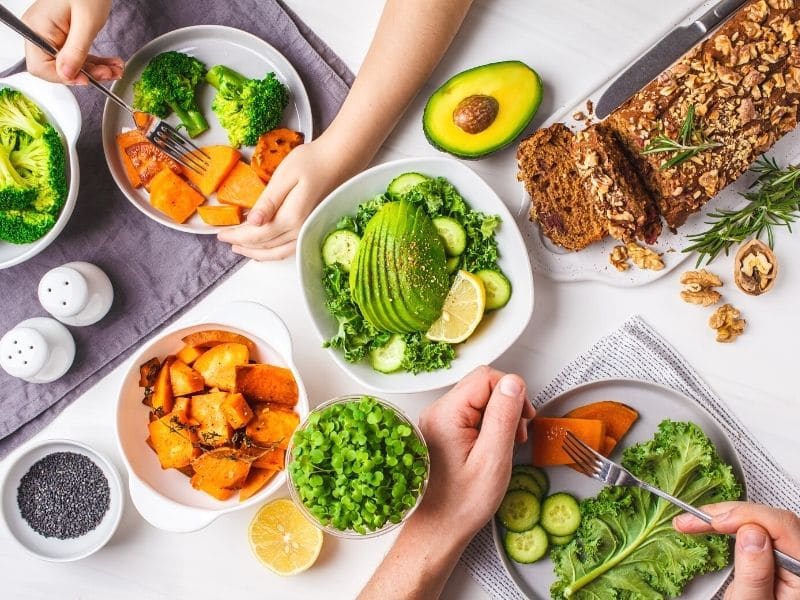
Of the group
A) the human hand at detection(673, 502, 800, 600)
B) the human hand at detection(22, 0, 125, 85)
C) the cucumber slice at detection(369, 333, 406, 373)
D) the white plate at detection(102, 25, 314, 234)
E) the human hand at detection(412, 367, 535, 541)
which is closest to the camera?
the human hand at detection(673, 502, 800, 600)

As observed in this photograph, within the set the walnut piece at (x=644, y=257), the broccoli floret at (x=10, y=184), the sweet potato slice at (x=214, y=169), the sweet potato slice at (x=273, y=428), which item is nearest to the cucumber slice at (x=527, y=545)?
the sweet potato slice at (x=273, y=428)

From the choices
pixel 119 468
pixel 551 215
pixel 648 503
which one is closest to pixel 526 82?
pixel 551 215

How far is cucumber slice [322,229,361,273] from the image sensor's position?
187 cm

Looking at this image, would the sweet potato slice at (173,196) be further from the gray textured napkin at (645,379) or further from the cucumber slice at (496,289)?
the gray textured napkin at (645,379)

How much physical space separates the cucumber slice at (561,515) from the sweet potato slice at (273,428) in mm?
628

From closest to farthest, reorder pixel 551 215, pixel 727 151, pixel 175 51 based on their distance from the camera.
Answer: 1. pixel 727 151
2. pixel 551 215
3. pixel 175 51

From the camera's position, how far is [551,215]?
1854 mm

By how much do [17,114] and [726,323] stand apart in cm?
179

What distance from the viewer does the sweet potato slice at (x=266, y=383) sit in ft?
6.10

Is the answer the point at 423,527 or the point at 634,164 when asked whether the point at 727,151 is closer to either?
the point at 634,164

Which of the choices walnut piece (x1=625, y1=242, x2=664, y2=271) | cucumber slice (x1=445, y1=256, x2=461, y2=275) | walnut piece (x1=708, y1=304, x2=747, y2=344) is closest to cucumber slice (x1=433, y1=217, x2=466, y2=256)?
cucumber slice (x1=445, y1=256, x2=461, y2=275)

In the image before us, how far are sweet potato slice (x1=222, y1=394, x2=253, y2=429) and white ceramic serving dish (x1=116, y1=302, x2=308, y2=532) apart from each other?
0.13 m

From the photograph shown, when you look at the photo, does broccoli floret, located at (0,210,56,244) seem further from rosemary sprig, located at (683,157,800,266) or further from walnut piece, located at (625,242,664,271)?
rosemary sprig, located at (683,157,800,266)

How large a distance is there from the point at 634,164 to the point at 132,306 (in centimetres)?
130
